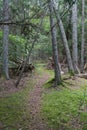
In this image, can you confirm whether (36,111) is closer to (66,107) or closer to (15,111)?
(15,111)

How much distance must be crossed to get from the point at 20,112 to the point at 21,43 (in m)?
9.01

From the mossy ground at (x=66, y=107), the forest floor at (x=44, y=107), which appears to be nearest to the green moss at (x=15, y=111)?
the forest floor at (x=44, y=107)

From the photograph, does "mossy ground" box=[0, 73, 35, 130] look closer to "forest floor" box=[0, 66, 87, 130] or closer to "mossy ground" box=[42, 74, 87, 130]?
"forest floor" box=[0, 66, 87, 130]

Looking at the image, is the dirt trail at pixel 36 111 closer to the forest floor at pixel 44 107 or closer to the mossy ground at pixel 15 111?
the forest floor at pixel 44 107

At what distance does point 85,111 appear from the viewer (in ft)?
26.5

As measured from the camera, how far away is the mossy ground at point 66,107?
703 centimetres

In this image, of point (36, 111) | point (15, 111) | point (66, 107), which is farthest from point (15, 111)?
point (66, 107)

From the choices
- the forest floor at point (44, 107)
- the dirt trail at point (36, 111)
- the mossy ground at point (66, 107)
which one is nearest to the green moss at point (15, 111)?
the forest floor at point (44, 107)

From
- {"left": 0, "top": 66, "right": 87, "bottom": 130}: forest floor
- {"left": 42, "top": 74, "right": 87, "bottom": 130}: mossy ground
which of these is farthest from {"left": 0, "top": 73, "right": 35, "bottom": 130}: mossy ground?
{"left": 42, "top": 74, "right": 87, "bottom": 130}: mossy ground

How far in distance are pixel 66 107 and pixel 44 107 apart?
2.51 feet

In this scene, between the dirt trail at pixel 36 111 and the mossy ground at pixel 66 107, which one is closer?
the dirt trail at pixel 36 111

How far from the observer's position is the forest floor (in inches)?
275

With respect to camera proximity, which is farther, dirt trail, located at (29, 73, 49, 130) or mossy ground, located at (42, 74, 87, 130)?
mossy ground, located at (42, 74, 87, 130)

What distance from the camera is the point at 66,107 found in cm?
834
